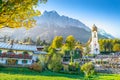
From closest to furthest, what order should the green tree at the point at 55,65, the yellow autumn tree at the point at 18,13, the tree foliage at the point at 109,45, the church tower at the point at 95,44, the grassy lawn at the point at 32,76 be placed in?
1. the yellow autumn tree at the point at 18,13
2. the grassy lawn at the point at 32,76
3. the green tree at the point at 55,65
4. the church tower at the point at 95,44
5. the tree foliage at the point at 109,45

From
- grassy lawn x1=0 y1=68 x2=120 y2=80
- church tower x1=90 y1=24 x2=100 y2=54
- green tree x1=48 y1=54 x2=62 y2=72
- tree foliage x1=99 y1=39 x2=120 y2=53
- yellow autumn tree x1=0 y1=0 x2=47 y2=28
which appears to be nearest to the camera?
yellow autumn tree x1=0 y1=0 x2=47 y2=28

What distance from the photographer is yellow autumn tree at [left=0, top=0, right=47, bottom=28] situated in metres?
11.6

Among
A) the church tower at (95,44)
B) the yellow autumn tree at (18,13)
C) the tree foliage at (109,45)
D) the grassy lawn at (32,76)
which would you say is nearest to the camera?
the yellow autumn tree at (18,13)

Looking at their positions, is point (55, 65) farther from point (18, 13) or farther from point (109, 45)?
point (109, 45)

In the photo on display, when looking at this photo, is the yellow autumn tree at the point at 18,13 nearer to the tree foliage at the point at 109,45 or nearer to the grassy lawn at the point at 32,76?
the grassy lawn at the point at 32,76

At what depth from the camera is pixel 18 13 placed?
1409cm

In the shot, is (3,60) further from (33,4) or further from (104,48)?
(104,48)

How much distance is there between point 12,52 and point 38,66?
45.0ft

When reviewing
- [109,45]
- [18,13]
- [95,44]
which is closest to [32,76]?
[18,13]

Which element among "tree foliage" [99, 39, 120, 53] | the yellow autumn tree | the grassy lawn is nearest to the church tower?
"tree foliage" [99, 39, 120, 53]

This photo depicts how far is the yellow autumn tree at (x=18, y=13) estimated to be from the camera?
11617mm

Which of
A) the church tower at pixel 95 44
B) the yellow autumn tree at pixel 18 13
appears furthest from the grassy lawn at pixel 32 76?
the church tower at pixel 95 44

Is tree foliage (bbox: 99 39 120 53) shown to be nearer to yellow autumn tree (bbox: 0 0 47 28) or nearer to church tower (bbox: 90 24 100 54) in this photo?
church tower (bbox: 90 24 100 54)

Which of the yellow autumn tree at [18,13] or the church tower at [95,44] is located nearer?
the yellow autumn tree at [18,13]
